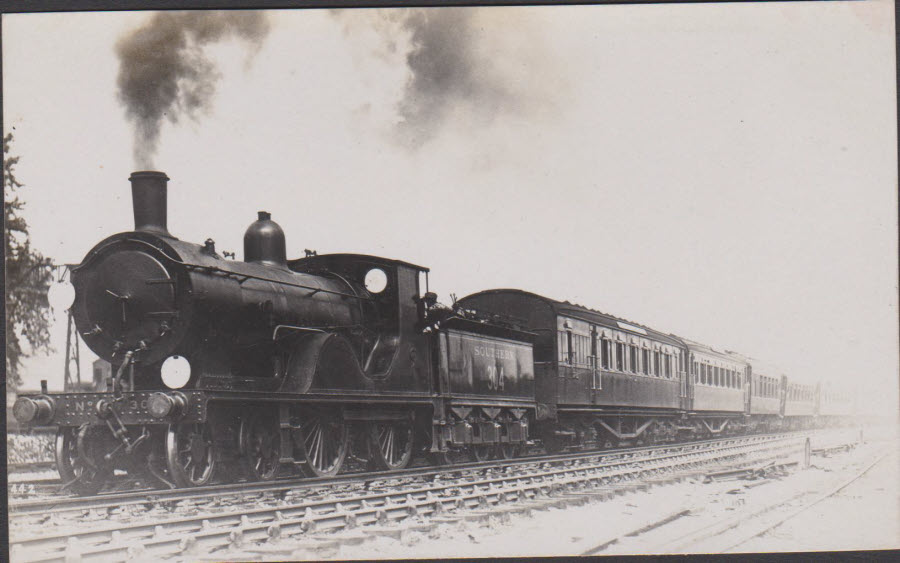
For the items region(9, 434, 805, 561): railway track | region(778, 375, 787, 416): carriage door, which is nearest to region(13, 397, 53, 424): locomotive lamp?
region(9, 434, 805, 561): railway track

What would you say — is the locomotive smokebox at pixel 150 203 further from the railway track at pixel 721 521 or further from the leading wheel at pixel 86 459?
the railway track at pixel 721 521

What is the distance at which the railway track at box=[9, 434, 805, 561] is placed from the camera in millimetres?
6594

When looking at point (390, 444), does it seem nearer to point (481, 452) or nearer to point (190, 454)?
point (481, 452)

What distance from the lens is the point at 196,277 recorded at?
884cm

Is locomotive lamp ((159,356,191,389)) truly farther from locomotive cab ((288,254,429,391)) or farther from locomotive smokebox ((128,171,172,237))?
locomotive cab ((288,254,429,391))

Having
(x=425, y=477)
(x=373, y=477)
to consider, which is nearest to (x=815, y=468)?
(x=425, y=477)

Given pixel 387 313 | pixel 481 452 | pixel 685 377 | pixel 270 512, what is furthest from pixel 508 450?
pixel 270 512

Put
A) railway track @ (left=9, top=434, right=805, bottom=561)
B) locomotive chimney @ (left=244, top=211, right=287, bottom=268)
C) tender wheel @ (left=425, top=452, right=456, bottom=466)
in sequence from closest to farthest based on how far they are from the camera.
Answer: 1. railway track @ (left=9, top=434, right=805, bottom=561)
2. locomotive chimney @ (left=244, top=211, right=287, bottom=268)
3. tender wheel @ (left=425, top=452, right=456, bottom=466)

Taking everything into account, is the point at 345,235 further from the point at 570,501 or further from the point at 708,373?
the point at 708,373

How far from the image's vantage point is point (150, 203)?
909cm

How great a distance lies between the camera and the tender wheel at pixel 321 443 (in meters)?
9.99

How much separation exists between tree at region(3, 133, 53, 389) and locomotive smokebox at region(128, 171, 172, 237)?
40.8 inches

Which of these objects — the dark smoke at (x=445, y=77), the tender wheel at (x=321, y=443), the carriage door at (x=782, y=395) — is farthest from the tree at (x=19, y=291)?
the carriage door at (x=782, y=395)

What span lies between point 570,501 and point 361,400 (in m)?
2.90
